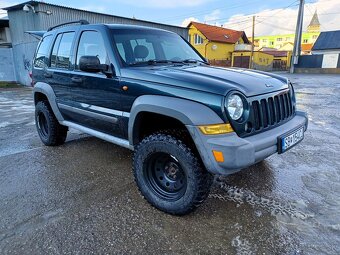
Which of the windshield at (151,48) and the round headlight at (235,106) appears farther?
the windshield at (151,48)

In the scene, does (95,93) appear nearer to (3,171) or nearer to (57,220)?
(57,220)

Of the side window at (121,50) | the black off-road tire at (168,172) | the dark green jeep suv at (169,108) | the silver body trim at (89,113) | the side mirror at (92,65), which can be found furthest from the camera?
the silver body trim at (89,113)

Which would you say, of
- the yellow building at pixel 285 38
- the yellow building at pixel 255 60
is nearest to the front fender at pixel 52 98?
the yellow building at pixel 255 60

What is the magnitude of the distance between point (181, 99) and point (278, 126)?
1103 mm

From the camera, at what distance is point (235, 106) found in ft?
7.71

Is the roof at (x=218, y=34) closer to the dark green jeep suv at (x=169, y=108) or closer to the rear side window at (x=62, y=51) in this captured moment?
the rear side window at (x=62, y=51)

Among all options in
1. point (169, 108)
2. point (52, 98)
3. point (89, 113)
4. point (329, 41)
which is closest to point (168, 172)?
point (169, 108)

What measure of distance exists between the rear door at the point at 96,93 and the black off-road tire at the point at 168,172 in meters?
0.57

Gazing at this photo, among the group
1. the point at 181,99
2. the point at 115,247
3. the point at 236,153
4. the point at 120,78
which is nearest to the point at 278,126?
the point at 236,153

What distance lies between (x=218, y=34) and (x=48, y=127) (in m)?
37.8

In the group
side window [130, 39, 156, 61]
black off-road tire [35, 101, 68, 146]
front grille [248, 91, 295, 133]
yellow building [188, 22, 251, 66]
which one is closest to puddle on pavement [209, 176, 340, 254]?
front grille [248, 91, 295, 133]

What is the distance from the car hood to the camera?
2.39 metres

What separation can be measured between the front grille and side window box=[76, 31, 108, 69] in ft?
5.87

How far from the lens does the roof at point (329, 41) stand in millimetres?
36219
